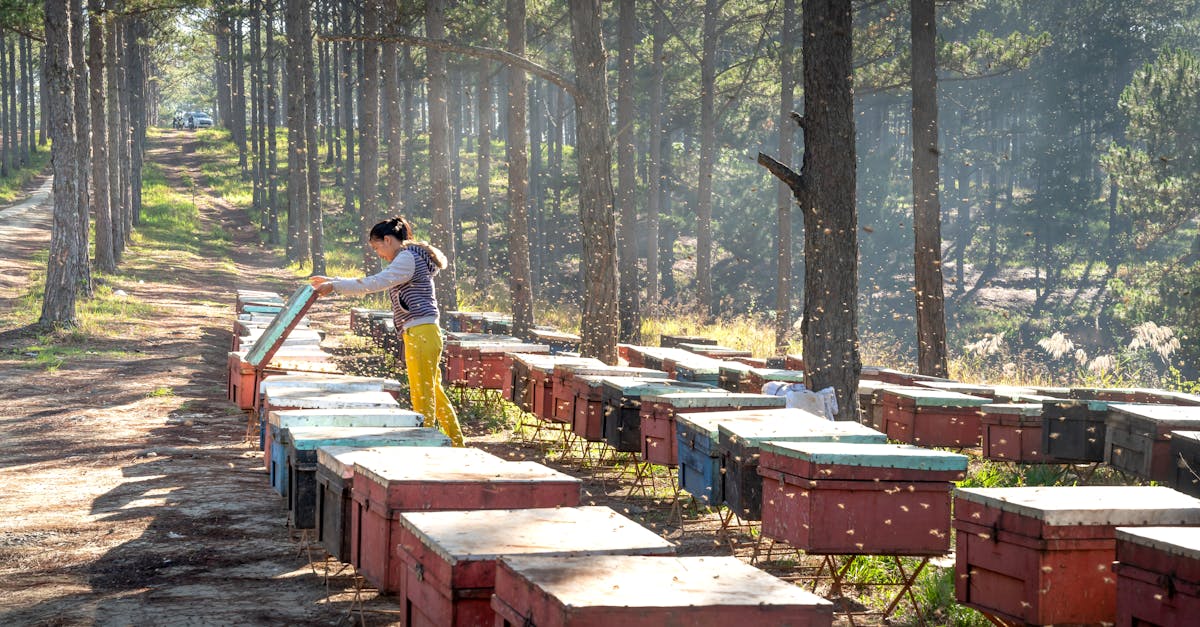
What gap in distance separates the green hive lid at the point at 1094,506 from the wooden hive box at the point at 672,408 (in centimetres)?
388

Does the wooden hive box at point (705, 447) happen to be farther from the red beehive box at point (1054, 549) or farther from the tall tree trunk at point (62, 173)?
the tall tree trunk at point (62, 173)

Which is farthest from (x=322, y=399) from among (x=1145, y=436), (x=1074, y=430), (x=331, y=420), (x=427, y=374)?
(x=1074, y=430)

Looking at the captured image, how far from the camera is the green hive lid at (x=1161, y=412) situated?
9.91 metres

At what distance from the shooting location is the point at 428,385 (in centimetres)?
1129

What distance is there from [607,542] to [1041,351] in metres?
51.2

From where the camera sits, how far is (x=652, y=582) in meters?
4.37

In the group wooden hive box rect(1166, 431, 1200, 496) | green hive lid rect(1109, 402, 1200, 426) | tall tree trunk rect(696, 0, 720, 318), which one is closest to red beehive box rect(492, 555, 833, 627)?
wooden hive box rect(1166, 431, 1200, 496)

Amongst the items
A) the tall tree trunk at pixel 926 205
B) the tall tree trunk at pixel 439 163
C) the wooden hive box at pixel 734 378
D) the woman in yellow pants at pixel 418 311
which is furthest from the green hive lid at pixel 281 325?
the tall tree trunk at pixel 439 163

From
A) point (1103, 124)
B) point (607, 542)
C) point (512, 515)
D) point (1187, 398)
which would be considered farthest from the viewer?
point (1103, 124)

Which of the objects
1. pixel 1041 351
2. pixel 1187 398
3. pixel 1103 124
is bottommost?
pixel 1041 351

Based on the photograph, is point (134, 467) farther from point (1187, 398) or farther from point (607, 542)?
point (1187, 398)

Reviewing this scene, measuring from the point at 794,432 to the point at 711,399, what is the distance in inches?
81.6

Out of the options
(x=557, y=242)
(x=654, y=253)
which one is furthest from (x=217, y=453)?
(x=557, y=242)

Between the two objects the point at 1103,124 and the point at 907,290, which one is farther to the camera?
the point at 907,290
